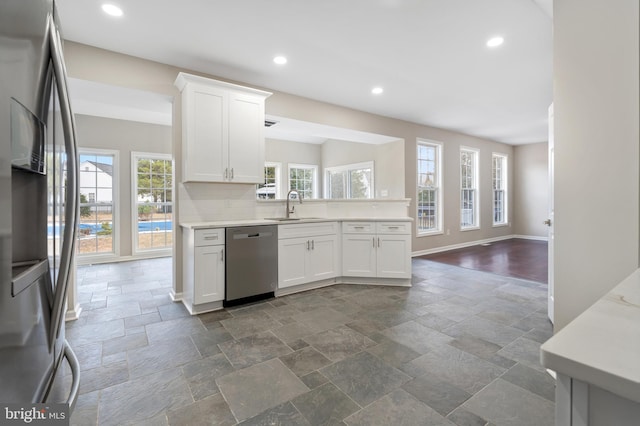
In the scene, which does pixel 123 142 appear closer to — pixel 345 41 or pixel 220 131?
pixel 220 131

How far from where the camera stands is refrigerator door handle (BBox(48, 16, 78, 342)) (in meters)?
0.75

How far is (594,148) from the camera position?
5.04 feet

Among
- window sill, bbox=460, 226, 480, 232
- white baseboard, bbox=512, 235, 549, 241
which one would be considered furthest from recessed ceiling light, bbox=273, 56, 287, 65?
white baseboard, bbox=512, 235, 549, 241

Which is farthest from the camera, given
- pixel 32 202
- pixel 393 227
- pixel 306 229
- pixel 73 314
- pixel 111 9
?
pixel 393 227

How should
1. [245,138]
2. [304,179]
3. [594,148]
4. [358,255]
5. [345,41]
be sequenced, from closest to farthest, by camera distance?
[594,148], [345,41], [245,138], [358,255], [304,179]

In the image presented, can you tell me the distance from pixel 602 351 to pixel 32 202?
3.72 feet

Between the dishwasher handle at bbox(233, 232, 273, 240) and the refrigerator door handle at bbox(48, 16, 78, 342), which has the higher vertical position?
the refrigerator door handle at bbox(48, 16, 78, 342)

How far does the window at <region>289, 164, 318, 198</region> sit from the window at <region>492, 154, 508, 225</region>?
508 centimetres

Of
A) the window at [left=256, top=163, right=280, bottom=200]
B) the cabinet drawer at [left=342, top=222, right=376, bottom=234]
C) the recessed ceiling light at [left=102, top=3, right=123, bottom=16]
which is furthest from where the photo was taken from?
the window at [left=256, top=163, right=280, bottom=200]

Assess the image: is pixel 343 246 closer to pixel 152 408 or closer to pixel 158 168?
pixel 152 408

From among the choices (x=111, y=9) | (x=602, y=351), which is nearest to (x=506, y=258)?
(x=602, y=351)

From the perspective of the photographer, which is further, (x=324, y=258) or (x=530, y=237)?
(x=530, y=237)

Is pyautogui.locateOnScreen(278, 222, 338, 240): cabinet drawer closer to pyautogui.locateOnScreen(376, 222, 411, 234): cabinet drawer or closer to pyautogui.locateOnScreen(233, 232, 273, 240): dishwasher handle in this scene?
pyautogui.locateOnScreen(233, 232, 273, 240): dishwasher handle

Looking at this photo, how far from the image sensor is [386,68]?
363 centimetres
